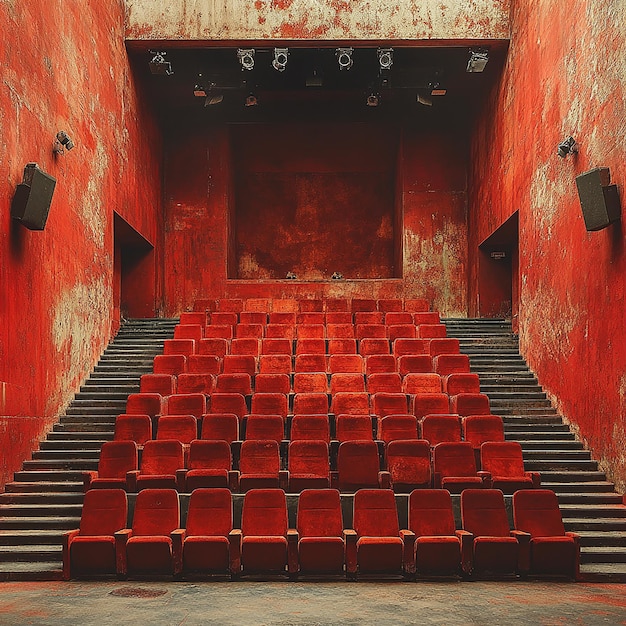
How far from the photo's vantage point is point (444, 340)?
21.2 feet

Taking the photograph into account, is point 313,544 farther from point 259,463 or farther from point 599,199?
point 599,199

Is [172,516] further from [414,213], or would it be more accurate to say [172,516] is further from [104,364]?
[414,213]

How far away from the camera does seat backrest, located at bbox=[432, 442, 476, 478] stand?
4.49m

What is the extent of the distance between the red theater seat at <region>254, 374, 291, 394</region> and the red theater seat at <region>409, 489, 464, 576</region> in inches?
71.0

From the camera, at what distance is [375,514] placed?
3957 mm

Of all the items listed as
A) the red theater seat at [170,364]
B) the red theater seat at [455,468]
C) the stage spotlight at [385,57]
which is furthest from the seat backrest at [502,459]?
the stage spotlight at [385,57]

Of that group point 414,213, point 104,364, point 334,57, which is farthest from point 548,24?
point 104,364

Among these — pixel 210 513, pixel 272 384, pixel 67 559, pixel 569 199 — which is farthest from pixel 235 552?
pixel 569 199

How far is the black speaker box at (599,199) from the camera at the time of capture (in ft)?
15.2

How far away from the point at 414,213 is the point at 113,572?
6.05m

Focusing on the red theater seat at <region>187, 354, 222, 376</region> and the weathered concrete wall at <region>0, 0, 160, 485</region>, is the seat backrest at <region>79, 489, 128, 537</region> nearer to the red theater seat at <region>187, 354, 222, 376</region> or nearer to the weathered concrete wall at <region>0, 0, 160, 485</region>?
the weathered concrete wall at <region>0, 0, 160, 485</region>

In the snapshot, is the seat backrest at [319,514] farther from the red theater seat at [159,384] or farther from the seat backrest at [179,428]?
the red theater seat at [159,384]

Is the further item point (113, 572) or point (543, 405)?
point (543, 405)

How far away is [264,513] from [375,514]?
54cm
